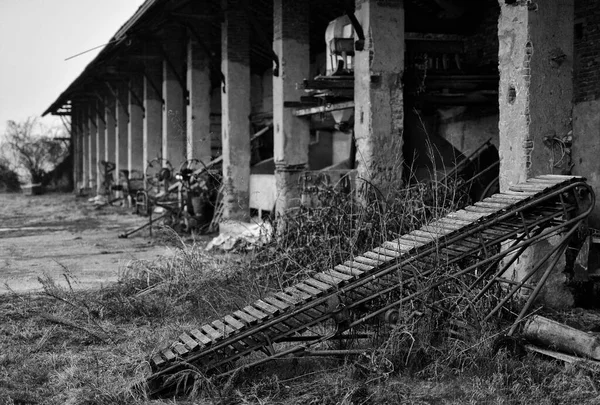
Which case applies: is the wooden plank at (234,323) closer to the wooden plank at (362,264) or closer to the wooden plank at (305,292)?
the wooden plank at (305,292)

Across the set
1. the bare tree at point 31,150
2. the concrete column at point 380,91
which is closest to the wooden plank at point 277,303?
the concrete column at point 380,91

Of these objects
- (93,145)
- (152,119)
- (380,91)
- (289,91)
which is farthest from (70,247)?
(93,145)

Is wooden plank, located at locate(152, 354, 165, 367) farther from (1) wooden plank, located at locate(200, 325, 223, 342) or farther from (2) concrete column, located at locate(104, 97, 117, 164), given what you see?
(2) concrete column, located at locate(104, 97, 117, 164)

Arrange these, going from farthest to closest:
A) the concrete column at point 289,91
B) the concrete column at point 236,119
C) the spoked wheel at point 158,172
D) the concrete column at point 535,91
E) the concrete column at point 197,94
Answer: the concrete column at point 197,94, the spoked wheel at point 158,172, the concrete column at point 236,119, the concrete column at point 289,91, the concrete column at point 535,91

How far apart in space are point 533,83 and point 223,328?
12.4 feet

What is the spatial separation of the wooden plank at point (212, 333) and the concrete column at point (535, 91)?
10.2 ft

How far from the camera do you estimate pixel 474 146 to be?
36.5 feet

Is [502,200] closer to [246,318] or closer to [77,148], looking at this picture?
[246,318]

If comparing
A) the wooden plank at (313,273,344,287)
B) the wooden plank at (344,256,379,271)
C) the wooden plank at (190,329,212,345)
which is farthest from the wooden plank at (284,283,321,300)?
the wooden plank at (190,329,212,345)

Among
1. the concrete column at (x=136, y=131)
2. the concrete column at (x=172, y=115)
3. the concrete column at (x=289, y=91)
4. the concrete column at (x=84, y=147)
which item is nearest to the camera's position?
the concrete column at (x=289, y=91)

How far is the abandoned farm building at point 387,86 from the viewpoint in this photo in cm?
647

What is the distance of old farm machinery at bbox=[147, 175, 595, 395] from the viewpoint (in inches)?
179

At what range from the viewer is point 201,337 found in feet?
15.4

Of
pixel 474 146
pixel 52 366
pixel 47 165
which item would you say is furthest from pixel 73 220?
pixel 47 165
